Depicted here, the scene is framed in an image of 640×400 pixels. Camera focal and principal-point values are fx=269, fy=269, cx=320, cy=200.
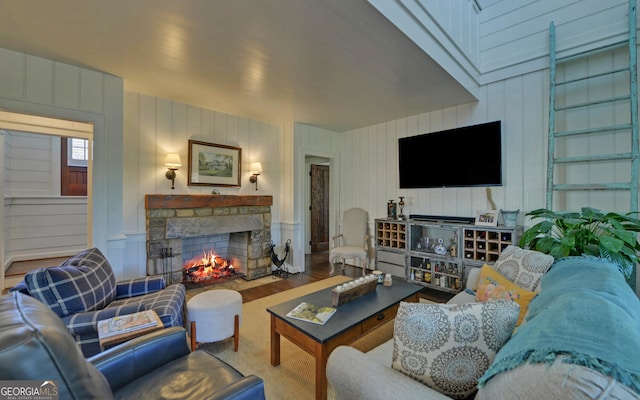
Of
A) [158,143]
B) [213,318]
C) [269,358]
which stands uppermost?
[158,143]

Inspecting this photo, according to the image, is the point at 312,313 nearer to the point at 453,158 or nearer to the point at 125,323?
the point at 125,323

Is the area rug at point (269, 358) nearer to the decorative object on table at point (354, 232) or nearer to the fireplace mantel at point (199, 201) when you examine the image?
the fireplace mantel at point (199, 201)

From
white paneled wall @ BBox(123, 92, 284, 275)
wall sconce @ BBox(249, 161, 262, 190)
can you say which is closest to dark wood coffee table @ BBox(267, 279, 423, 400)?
white paneled wall @ BBox(123, 92, 284, 275)

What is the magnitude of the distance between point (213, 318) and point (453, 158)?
11.0 feet

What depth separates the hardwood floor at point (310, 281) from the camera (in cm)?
338

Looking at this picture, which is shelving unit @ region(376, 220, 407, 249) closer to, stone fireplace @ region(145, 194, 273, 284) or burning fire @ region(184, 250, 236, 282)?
stone fireplace @ region(145, 194, 273, 284)

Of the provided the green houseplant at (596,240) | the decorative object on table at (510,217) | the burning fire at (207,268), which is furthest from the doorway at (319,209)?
the green houseplant at (596,240)

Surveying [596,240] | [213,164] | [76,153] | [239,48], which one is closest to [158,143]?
[213,164]

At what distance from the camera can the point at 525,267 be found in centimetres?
188

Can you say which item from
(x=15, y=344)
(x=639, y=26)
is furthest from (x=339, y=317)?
(x=639, y=26)

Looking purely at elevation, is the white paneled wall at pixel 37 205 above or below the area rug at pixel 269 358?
above

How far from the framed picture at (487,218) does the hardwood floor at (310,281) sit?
101 cm

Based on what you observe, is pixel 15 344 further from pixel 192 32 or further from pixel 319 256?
pixel 319 256

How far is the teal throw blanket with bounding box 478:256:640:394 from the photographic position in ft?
1.98
